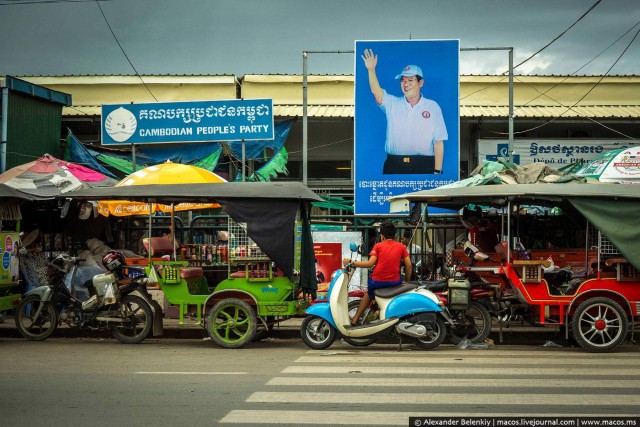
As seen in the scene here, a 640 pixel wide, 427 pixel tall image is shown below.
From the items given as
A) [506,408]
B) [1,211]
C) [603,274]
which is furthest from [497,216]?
[1,211]

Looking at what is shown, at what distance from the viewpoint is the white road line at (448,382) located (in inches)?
334

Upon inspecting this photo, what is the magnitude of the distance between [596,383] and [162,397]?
463 cm

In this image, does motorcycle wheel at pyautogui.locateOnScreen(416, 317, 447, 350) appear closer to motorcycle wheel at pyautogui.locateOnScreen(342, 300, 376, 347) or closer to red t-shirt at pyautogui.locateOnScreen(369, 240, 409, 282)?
motorcycle wheel at pyautogui.locateOnScreen(342, 300, 376, 347)

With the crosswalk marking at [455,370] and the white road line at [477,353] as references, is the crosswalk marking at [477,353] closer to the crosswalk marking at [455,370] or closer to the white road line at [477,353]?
the white road line at [477,353]

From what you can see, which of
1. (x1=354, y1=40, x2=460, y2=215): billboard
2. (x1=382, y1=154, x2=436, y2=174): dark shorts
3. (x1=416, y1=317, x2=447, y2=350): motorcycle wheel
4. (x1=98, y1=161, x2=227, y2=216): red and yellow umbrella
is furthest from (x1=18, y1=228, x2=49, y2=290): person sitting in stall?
(x1=416, y1=317, x2=447, y2=350): motorcycle wheel

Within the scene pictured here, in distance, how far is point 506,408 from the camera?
717 cm

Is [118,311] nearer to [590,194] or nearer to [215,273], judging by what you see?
[215,273]

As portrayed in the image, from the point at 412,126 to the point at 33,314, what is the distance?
8.50m

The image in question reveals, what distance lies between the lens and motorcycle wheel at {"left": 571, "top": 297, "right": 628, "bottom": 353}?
1151 centimetres

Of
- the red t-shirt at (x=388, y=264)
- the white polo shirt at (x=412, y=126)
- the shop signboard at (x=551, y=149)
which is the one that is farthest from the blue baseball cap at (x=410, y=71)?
the red t-shirt at (x=388, y=264)

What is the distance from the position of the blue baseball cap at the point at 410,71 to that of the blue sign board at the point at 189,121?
298cm

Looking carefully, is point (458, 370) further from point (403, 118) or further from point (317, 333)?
point (403, 118)

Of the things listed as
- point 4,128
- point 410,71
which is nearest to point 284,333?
point 410,71

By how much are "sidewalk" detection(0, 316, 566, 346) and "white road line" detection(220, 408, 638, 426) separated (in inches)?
246
